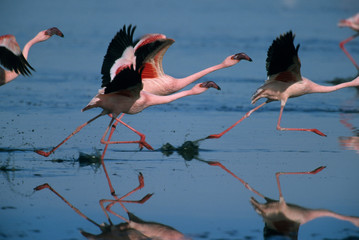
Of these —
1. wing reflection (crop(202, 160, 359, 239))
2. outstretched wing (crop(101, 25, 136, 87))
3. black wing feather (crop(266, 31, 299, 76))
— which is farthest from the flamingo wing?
wing reflection (crop(202, 160, 359, 239))

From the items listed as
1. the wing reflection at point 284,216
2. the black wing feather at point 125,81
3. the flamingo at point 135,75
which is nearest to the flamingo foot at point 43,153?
the flamingo at point 135,75

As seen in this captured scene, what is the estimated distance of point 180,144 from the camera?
402 inches

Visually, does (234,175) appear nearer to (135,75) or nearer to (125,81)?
(135,75)

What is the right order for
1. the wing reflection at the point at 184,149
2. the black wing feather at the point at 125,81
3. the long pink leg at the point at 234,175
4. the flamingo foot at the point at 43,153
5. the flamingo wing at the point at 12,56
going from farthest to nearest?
the flamingo wing at the point at 12,56 < the wing reflection at the point at 184,149 < the flamingo foot at the point at 43,153 < the black wing feather at the point at 125,81 < the long pink leg at the point at 234,175

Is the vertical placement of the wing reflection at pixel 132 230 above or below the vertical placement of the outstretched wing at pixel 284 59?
below

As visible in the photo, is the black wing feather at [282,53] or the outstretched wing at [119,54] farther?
the outstretched wing at [119,54]

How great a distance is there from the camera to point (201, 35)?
26375 mm

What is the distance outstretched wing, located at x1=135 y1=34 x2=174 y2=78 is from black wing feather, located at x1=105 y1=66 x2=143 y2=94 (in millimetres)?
1435

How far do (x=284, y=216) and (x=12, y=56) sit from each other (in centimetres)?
585

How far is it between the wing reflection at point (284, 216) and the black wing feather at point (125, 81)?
8.29 ft

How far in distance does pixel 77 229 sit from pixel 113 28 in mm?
21252

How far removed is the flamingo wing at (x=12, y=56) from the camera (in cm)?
1075

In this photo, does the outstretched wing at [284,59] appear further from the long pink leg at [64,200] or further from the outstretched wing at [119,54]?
the long pink leg at [64,200]

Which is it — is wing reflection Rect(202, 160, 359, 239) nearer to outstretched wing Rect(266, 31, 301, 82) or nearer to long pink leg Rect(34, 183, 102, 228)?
long pink leg Rect(34, 183, 102, 228)
